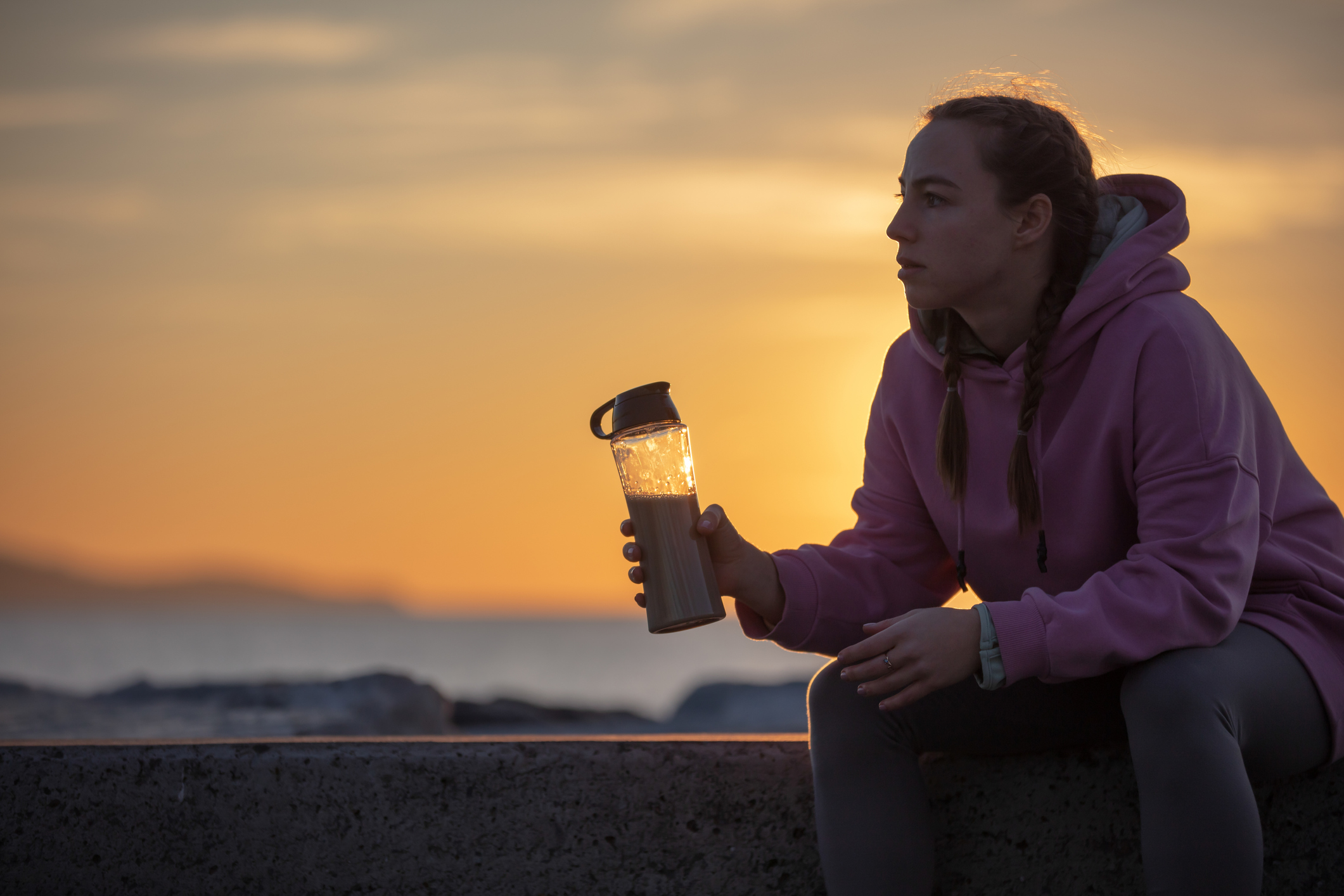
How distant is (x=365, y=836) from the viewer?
1984 mm

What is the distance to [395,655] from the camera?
149 feet

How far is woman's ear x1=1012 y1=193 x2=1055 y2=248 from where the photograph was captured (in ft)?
6.12

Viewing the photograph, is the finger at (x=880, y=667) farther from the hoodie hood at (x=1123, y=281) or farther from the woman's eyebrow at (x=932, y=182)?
the woman's eyebrow at (x=932, y=182)

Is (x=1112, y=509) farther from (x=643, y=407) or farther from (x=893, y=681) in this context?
(x=643, y=407)

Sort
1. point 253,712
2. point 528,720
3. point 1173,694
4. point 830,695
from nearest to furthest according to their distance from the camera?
point 1173,694
point 830,695
point 253,712
point 528,720

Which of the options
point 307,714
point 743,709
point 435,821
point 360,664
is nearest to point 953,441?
point 435,821

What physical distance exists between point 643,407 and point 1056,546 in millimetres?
731

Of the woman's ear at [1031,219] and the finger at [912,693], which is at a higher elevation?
the woman's ear at [1031,219]

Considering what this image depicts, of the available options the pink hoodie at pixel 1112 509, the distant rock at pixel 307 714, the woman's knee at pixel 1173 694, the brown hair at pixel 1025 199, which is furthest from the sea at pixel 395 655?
the woman's knee at pixel 1173 694

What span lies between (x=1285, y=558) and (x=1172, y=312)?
1.36 ft

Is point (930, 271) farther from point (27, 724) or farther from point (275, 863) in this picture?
point (27, 724)

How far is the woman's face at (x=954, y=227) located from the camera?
6.08 ft

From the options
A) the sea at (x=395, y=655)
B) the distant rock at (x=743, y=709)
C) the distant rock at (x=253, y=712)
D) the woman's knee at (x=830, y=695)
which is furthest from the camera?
the sea at (x=395, y=655)

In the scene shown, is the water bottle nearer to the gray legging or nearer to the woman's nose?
the gray legging
